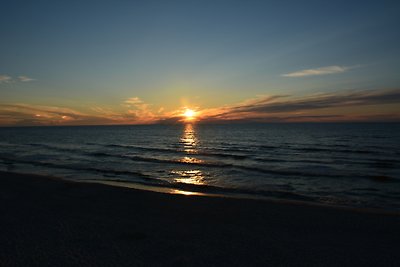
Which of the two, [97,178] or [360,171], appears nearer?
[97,178]

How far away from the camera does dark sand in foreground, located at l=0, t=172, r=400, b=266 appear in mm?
6266

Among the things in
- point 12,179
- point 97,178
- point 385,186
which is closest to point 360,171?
A: point 385,186

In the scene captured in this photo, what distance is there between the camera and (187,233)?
800 cm

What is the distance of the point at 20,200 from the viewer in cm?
1194

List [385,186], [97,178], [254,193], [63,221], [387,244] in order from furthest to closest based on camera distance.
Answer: [97,178] → [385,186] → [254,193] → [63,221] → [387,244]

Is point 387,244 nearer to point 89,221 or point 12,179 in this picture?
point 89,221

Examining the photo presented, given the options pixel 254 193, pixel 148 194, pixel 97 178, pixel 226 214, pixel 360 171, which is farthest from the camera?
pixel 360 171

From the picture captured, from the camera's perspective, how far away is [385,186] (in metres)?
16.7

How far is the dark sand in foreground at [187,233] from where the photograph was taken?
247 inches

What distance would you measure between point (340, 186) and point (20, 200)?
56.4ft

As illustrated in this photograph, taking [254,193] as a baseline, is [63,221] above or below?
above

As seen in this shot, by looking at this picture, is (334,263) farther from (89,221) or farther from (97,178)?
(97,178)

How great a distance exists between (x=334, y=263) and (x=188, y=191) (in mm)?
10232

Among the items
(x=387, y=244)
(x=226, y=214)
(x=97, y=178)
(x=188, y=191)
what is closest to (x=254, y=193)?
(x=188, y=191)
